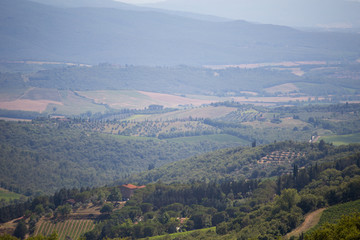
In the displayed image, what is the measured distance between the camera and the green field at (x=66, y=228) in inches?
4128

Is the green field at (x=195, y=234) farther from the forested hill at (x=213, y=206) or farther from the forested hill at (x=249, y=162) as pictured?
the forested hill at (x=249, y=162)

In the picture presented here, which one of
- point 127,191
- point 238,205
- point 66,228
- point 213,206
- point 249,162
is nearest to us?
point 66,228

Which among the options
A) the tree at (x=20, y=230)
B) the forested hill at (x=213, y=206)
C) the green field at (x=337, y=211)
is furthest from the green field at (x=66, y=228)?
the green field at (x=337, y=211)

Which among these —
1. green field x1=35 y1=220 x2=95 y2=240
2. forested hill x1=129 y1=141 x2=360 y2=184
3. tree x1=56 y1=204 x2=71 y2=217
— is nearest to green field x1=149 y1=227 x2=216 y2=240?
green field x1=35 y1=220 x2=95 y2=240

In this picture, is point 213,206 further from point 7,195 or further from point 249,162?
point 7,195

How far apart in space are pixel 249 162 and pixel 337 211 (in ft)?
257

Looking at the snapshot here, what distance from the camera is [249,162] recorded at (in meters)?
161

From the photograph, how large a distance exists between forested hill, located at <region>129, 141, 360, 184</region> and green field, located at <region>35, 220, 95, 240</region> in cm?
4755

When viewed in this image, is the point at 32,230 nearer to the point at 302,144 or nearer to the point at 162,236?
the point at 162,236

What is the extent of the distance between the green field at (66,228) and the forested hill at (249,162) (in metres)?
47.5

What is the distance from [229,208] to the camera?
109562 millimetres

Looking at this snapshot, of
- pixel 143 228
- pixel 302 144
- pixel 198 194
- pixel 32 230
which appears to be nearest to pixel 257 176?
pixel 302 144

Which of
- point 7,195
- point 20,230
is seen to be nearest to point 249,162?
point 7,195

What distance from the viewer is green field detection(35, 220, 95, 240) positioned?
105 metres
